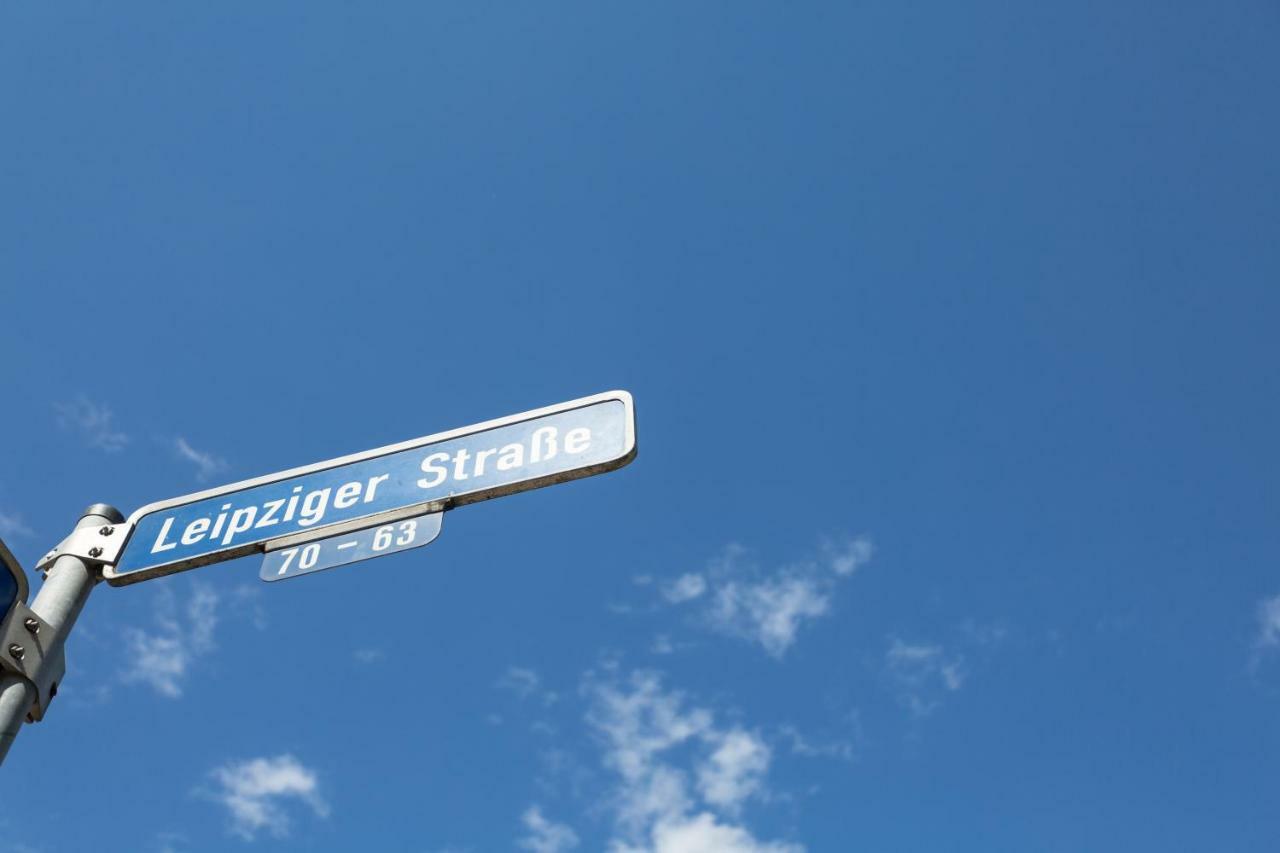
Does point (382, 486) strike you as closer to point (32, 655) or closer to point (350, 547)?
point (350, 547)

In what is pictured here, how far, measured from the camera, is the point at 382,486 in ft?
11.8

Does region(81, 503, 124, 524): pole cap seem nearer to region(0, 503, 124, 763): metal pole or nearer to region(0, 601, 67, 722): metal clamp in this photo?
region(0, 503, 124, 763): metal pole

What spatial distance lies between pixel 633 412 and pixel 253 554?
1.52m

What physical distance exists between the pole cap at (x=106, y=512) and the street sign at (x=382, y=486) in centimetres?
6

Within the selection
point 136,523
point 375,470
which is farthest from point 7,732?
point 375,470

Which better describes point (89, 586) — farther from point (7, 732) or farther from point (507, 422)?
point (507, 422)

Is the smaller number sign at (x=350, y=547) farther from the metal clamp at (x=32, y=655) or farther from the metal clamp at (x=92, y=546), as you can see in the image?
the metal clamp at (x=32, y=655)

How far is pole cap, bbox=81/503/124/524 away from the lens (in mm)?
3631

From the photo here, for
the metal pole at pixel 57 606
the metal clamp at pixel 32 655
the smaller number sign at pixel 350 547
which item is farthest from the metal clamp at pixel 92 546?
the smaller number sign at pixel 350 547

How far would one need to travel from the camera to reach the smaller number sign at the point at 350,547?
338 cm

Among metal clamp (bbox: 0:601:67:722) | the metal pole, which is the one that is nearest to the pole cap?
the metal pole

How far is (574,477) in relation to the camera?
341cm

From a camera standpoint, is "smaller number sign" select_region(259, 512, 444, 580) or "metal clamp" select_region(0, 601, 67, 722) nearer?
"metal clamp" select_region(0, 601, 67, 722)

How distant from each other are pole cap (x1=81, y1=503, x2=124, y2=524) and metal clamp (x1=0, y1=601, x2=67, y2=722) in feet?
2.17
